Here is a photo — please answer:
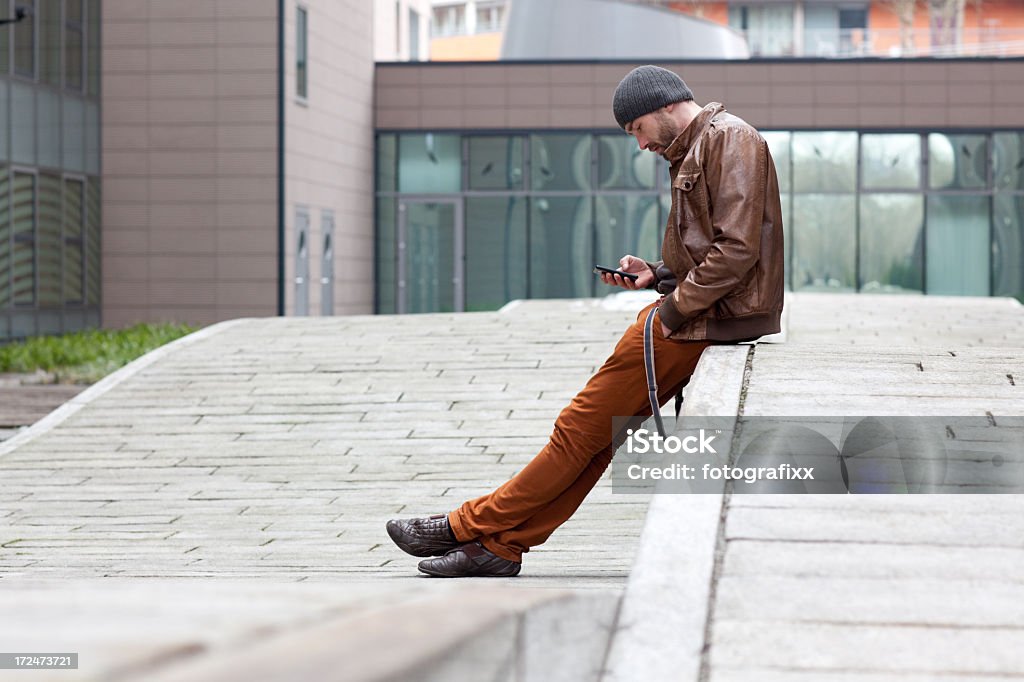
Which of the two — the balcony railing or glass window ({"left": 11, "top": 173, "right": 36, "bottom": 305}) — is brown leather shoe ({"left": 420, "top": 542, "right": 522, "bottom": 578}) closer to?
glass window ({"left": 11, "top": 173, "right": 36, "bottom": 305})

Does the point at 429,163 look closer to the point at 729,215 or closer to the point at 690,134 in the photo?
the point at 690,134

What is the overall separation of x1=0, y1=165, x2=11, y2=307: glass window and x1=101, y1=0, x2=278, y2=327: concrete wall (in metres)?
2.99

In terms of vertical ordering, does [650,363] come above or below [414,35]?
below

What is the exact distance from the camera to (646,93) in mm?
5172

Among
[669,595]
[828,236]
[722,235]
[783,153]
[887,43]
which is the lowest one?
[669,595]

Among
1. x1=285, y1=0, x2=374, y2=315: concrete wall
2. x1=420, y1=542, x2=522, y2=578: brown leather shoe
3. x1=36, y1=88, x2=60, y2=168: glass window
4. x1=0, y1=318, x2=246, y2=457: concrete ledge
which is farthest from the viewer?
x1=285, y1=0, x2=374, y2=315: concrete wall

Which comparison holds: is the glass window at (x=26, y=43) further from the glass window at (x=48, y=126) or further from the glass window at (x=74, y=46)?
the glass window at (x=74, y=46)

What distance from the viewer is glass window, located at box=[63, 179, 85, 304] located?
76.9ft

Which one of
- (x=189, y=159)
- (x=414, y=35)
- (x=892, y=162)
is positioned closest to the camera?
(x=189, y=159)

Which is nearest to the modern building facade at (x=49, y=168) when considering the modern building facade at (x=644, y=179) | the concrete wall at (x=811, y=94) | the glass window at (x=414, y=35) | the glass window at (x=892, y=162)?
the modern building facade at (x=644, y=179)

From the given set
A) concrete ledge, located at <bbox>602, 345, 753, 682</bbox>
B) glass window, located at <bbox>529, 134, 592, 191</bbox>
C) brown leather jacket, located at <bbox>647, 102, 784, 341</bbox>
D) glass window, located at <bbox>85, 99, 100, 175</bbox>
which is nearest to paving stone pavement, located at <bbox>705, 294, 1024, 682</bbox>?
concrete ledge, located at <bbox>602, 345, 753, 682</bbox>

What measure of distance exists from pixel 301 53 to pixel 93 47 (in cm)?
344

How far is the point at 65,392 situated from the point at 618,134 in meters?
16.3

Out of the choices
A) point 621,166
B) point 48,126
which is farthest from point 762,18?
point 48,126
